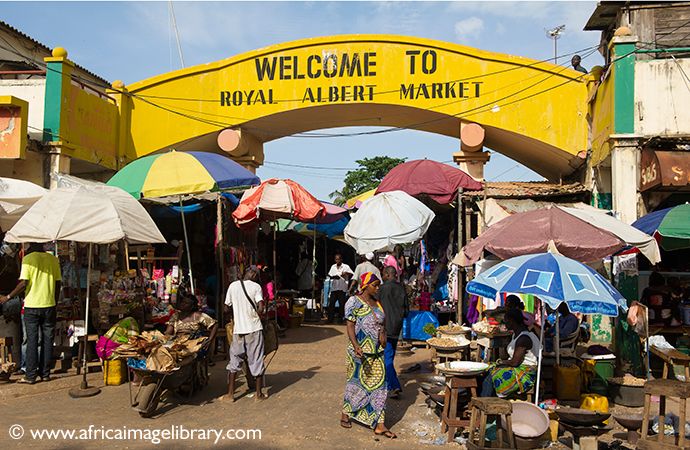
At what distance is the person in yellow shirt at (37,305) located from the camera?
752 centimetres

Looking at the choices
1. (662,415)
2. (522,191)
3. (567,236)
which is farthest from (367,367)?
(522,191)

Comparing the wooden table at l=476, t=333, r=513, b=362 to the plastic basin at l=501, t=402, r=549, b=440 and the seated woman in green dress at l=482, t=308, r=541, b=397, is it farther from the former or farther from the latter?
the plastic basin at l=501, t=402, r=549, b=440

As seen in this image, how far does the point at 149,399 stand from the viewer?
6.16 m

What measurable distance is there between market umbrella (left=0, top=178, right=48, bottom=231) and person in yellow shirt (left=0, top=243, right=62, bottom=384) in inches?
70.4

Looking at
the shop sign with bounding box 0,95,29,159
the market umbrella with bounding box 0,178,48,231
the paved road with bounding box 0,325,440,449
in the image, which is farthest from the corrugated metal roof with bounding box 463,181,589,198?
the shop sign with bounding box 0,95,29,159

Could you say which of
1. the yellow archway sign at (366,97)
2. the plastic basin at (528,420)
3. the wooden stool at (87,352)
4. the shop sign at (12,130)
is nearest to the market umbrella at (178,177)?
the wooden stool at (87,352)

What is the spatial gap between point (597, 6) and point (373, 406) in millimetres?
11549

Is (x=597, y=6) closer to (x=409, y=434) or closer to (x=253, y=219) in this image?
(x=253, y=219)

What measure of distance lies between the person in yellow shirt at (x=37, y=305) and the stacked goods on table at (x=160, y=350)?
6.07ft

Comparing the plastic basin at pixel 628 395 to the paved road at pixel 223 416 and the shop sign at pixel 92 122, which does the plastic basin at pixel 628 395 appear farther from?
the shop sign at pixel 92 122

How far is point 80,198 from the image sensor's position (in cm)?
731

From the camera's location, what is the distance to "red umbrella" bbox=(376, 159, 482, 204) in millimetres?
10927

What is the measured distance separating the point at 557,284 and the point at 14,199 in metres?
8.88

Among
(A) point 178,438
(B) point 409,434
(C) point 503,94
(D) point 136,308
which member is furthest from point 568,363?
(C) point 503,94
